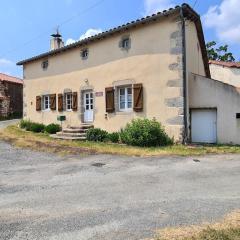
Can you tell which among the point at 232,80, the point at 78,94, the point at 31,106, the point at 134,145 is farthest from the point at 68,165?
the point at 232,80

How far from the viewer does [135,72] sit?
48.8 ft

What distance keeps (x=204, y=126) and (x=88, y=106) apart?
6203 mm

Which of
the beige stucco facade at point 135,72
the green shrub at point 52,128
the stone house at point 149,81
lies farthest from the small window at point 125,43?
the green shrub at point 52,128

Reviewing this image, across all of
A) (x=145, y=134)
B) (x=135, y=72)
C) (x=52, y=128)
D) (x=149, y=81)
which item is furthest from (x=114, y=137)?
(x=52, y=128)

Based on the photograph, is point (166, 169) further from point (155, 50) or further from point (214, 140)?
point (155, 50)

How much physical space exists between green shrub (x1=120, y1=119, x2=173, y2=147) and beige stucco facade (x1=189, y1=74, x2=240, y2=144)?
5.95ft

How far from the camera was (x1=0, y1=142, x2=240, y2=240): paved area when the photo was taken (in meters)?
4.94

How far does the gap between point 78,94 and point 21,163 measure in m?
7.68

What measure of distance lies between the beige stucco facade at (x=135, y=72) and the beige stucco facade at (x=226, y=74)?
10513 mm

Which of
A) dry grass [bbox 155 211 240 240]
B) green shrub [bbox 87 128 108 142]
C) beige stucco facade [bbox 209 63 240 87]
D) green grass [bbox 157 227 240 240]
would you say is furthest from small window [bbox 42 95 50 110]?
green grass [bbox 157 227 240 240]

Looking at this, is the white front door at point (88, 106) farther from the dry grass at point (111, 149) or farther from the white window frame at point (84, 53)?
the dry grass at point (111, 149)

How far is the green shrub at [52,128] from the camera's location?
18203 mm

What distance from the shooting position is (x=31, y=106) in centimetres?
2142

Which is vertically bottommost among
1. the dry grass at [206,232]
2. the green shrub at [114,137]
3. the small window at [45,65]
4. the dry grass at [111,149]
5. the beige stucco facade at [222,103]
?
the dry grass at [206,232]
